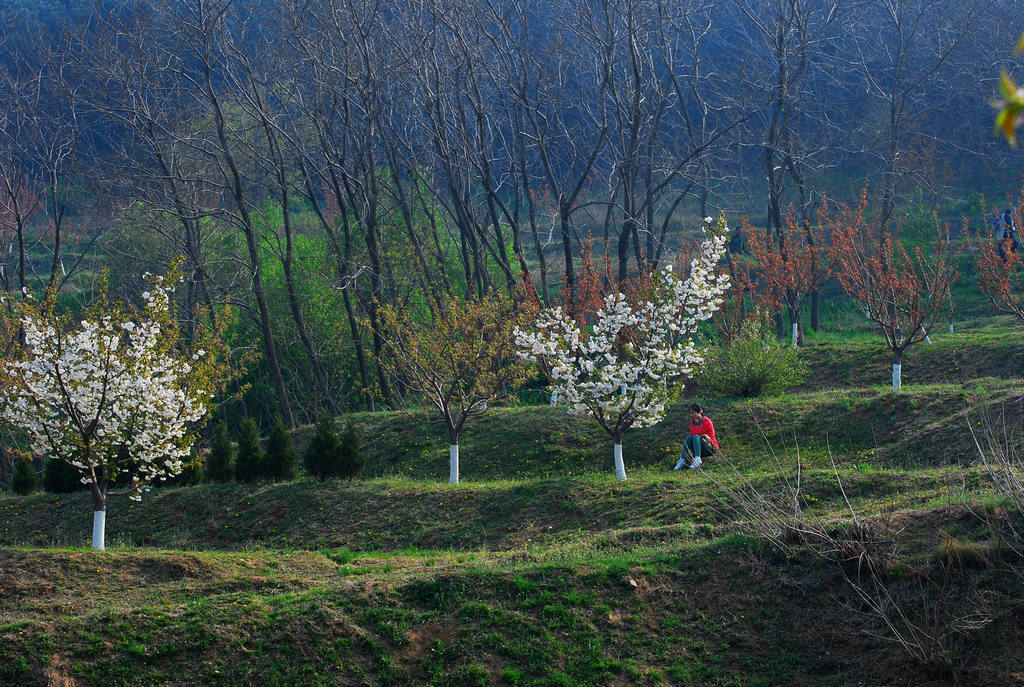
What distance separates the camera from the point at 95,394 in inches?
484

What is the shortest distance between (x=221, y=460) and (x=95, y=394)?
4559mm

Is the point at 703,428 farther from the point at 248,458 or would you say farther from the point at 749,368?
the point at 248,458

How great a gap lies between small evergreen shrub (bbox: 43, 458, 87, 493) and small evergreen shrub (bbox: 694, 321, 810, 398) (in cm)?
1120

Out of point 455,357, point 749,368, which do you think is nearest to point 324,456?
point 455,357

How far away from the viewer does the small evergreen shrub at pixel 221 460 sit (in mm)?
16609

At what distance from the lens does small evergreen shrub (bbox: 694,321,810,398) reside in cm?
1795

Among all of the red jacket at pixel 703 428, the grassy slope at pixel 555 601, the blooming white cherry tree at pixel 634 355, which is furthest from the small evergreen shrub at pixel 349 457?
the red jacket at pixel 703 428

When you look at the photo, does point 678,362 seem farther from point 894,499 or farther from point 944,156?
point 944,156

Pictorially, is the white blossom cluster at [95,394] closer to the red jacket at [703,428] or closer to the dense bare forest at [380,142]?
the dense bare forest at [380,142]

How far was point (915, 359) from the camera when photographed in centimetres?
2014

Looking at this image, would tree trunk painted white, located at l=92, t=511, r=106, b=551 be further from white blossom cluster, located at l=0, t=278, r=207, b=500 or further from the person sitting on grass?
the person sitting on grass

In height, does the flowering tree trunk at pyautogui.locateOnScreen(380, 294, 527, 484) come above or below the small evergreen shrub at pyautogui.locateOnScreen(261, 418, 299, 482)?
above

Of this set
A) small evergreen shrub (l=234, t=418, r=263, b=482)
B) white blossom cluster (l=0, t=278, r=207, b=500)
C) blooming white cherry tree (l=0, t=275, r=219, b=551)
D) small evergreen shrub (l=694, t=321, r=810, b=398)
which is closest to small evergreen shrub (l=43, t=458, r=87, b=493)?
small evergreen shrub (l=234, t=418, r=263, b=482)

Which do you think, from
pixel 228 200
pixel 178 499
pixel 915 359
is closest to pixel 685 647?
pixel 178 499
